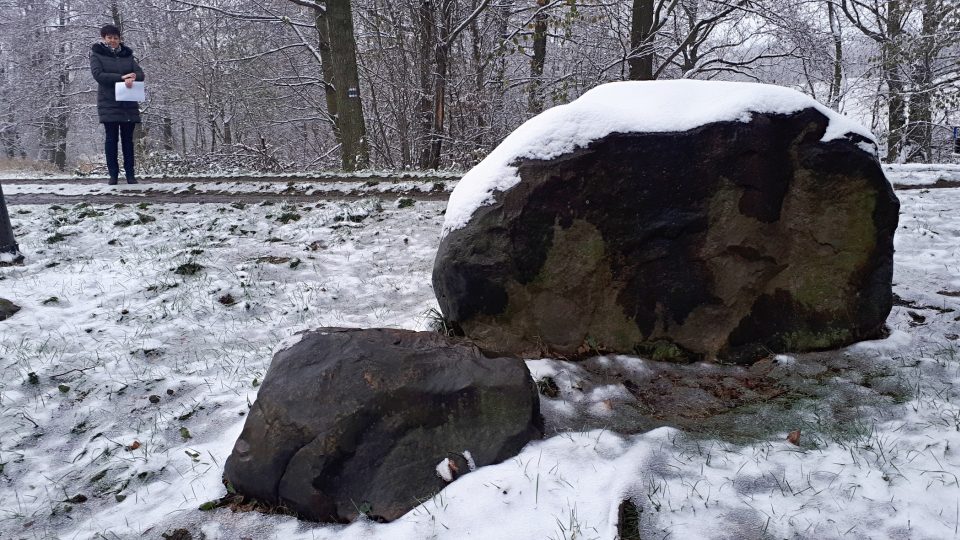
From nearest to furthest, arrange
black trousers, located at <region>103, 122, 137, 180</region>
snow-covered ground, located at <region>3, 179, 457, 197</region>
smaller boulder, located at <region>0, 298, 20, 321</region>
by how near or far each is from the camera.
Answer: smaller boulder, located at <region>0, 298, 20, 321</region>, snow-covered ground, located at <region>3, 179, 457, 197</region>, black trousers, located at <region>103, 122, 137, 180</region>

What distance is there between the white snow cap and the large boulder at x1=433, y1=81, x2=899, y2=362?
0.03ft

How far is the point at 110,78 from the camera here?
833 cm

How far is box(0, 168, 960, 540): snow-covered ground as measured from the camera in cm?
232

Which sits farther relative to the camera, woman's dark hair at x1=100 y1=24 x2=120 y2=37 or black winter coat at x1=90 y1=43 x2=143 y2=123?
black winter coat at x1=90 y1=43 x2=143 y2=123

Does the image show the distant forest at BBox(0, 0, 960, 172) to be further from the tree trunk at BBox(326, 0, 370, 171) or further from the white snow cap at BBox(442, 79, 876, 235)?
the white snow cap at BBox(442, 79, 876, 235)

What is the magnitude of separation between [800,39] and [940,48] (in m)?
2.75

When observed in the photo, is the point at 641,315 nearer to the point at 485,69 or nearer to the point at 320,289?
the point at 320,289

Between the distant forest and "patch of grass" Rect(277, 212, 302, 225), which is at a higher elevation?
the distant forest

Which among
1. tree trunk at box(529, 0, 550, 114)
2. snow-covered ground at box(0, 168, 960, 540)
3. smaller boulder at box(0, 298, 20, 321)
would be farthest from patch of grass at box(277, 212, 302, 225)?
tree trunk at box(529, 0, 550, 114)

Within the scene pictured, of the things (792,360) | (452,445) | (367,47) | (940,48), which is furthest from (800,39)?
(452,445)

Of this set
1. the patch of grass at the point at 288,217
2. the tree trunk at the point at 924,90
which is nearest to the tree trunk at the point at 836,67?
the tree trunk at the point at 924,90

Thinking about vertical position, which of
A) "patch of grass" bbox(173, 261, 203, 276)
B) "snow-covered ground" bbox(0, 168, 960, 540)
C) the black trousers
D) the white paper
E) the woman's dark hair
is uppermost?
the woman's dark hair

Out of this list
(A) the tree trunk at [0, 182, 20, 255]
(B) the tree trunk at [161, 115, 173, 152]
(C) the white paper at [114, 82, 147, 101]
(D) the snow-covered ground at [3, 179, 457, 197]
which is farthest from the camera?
(B) the tree trunk at [161, 115, 173, 152]

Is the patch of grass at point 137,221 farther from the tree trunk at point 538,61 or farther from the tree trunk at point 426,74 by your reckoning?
the tree trunk at point 538,61
